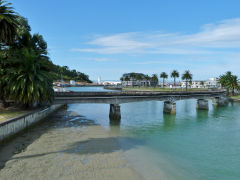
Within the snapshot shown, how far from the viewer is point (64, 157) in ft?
63.8

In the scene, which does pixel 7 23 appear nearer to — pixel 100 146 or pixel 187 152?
pixel 100 146

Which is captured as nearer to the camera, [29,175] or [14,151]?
[29,175]

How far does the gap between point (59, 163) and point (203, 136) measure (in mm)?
24384

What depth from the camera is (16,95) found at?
29141 mm

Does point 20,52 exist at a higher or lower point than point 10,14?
lower

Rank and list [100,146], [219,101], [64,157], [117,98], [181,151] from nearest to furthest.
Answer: [64,157] < [100,146] < [181,151] < [117,98] < [219,101]

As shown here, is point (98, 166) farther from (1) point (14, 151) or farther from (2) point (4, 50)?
(2) point (4, 50)

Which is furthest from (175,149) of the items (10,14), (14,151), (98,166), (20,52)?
(10,14)

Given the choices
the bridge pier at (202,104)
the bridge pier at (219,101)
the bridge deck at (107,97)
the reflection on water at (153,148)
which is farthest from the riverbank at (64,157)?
the bridge pier at (219,101)

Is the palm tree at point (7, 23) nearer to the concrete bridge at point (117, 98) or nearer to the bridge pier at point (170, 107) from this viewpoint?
the concrete bridge at point (117, 98)

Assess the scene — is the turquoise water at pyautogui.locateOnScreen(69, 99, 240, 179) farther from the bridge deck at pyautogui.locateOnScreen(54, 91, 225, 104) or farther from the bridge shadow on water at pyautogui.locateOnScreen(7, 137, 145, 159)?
the bridge deck at pyautogui.locateOnScreen(54, 91, 225, 104)

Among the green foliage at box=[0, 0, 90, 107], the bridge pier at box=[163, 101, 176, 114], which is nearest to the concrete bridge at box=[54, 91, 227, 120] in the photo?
the bridge pier at box=[163, 101, 176, 114]

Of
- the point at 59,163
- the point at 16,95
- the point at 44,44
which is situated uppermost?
the point at 44,44

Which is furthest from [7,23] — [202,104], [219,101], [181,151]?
[219,101]
